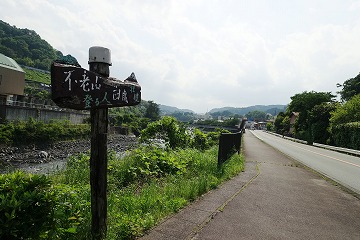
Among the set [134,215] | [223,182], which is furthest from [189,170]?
[134,215]

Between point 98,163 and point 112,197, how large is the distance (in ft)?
4.65

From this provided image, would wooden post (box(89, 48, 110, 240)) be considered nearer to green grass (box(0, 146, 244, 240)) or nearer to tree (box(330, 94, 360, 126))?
green grass (box(0, 146, 244, 240))

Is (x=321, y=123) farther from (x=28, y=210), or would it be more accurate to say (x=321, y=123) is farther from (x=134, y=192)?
(x=28, y=210)

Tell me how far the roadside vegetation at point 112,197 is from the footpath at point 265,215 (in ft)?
0.92

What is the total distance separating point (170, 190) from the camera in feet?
17.4

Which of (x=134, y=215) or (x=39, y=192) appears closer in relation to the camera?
(x=39, y=192)

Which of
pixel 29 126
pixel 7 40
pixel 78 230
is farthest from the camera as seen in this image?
pixel 7 40

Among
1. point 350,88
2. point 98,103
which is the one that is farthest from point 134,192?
point 350,88

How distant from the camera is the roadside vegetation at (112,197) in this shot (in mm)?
2410

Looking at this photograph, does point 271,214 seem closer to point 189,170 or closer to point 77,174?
point 189,170

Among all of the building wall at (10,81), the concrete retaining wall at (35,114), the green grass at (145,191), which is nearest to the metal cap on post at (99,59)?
the green grass at (145,191)

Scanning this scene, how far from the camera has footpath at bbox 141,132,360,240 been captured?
3.75 metres

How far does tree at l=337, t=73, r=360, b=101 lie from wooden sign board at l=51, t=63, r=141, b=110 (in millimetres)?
55715

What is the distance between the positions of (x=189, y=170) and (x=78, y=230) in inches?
200
